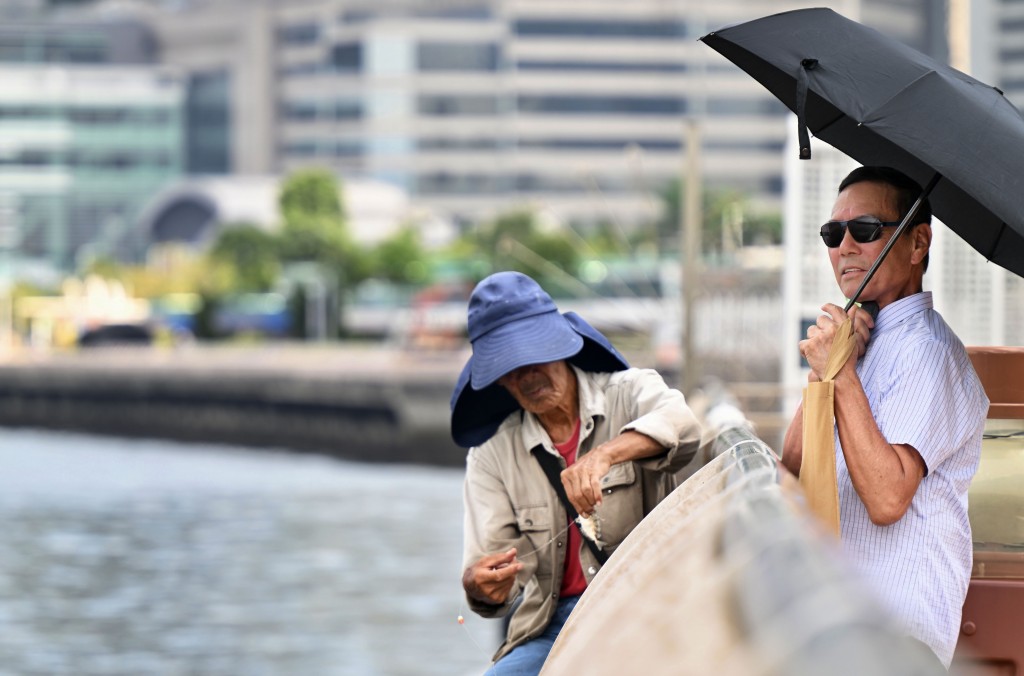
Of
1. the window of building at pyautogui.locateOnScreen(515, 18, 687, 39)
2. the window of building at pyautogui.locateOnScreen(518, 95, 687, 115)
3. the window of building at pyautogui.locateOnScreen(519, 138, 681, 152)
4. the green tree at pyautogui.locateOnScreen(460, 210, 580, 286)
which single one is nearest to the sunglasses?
the green tree at pyautogui.locateOnScreen(460, 210, 580, 286)

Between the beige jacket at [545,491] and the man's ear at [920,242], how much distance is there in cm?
73

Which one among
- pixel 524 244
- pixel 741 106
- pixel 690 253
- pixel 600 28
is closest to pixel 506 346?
pixel 690 253

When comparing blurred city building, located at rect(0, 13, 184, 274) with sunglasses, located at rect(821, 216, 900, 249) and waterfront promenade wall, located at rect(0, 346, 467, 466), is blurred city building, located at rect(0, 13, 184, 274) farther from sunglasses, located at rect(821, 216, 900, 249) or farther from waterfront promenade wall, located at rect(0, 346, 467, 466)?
sunglasses, located at rect(821, 216, 900, 249)

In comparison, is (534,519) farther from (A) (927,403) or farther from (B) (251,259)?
(B) (251,259)

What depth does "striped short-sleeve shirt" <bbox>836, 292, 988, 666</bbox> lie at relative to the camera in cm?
352

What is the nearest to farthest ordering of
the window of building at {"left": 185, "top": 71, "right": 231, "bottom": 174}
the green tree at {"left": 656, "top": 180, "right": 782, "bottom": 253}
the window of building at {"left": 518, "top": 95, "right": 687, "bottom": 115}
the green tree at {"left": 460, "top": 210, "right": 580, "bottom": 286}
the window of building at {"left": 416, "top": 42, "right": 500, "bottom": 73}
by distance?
the green tree at {"left": 656, "top": 180, "right": 782, "bottom": 253}, the green tree at {"left": 460, "top": 210, "right": 580, "bottom": 286}, the window of building at {"left": 518, "top": 95, "right": 687, "bottom": 115}, the window of building at {"left": 416, "top": 42, "right": 500, "bottom": 73}, the window of building at {"left": 185, "top": 71, "right": 231, "bottom": 174}

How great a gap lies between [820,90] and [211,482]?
4204 centimetres

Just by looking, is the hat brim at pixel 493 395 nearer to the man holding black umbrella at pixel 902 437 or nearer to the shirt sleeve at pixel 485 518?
the shirt sleeve at pixel 485 518

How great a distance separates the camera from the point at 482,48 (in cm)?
13000

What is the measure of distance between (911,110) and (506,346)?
1059 mm

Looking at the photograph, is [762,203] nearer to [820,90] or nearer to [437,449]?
[437,449]

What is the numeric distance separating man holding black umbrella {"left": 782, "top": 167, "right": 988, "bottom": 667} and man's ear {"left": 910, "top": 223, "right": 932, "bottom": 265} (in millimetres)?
13

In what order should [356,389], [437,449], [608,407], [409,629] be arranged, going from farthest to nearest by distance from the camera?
[356,389] → [437,449] → [409,629] → [608,407]

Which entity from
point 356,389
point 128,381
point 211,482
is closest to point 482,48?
point 128,381
